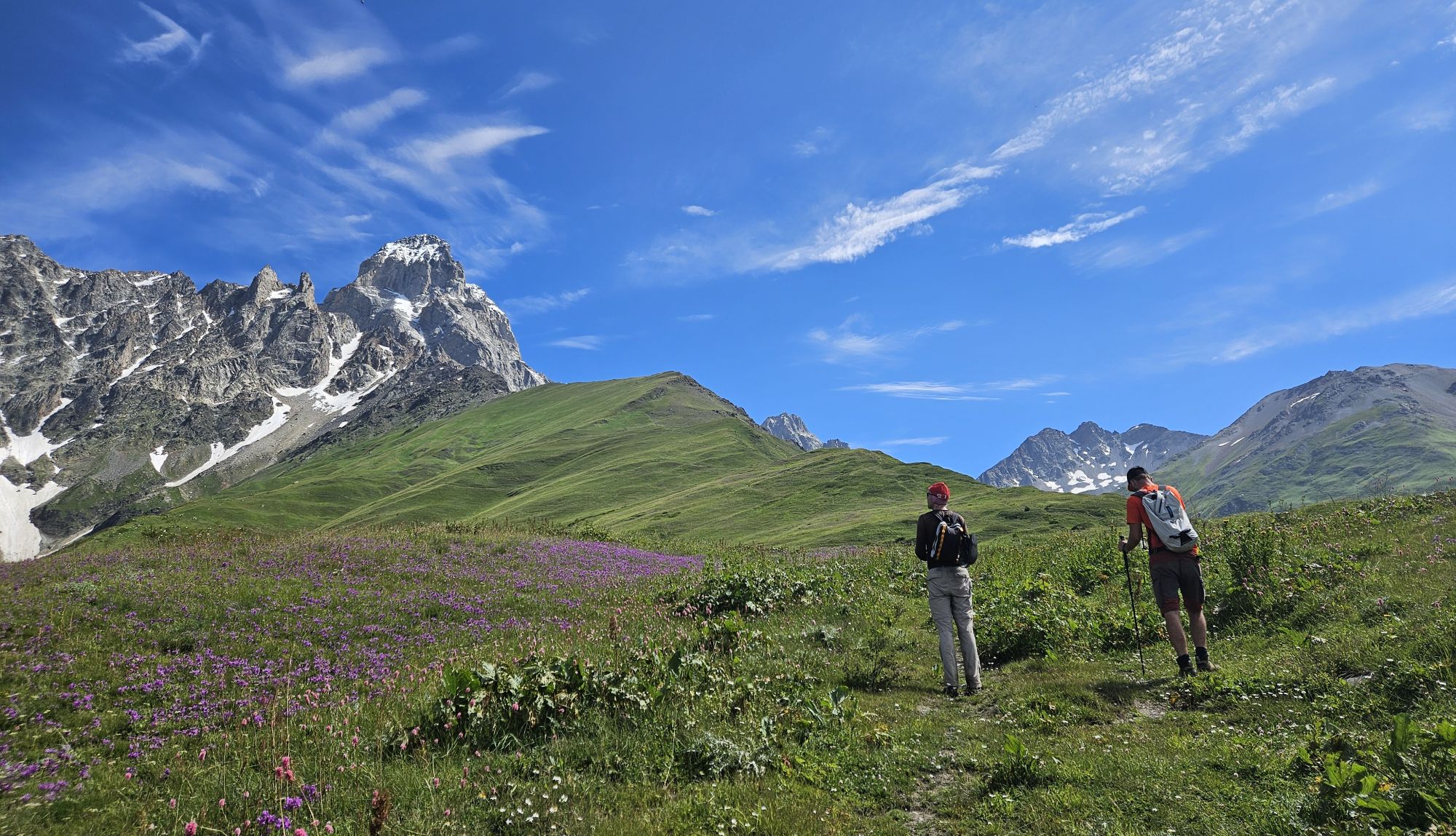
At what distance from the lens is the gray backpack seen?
1103 cm

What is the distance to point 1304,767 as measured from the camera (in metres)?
6.32

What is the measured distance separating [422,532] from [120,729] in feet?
53.3

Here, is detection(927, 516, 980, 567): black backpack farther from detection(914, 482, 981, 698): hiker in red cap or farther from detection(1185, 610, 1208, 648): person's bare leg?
detection(1185, 610, 1208, 648): person's bare leg

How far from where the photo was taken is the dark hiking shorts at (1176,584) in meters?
11.0

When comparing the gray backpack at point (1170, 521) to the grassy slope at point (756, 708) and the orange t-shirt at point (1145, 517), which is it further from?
the grassy slope at point (756, 708)

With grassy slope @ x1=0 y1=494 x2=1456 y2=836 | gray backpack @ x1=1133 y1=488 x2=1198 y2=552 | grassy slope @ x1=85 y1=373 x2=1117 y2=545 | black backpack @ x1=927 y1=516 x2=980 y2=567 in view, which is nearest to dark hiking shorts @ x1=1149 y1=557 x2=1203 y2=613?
gray backpack @ x1=1133 y1=488 x2=1198 y2=552

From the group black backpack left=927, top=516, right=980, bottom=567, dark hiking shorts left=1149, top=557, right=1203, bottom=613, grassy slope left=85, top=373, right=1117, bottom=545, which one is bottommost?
dark hiking shorts left=1149, top=557, right=1203, bottom=613

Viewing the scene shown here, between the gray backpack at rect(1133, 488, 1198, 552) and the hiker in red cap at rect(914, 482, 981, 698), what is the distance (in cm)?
311

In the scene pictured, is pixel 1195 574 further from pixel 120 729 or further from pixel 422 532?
pixel 422 532

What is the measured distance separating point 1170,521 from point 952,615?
408 centimetres

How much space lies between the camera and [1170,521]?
11164 millimetres

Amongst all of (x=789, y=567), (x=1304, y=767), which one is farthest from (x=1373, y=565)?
(x=789, y=567)

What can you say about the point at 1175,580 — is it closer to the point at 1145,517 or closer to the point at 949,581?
the point at 1145,517

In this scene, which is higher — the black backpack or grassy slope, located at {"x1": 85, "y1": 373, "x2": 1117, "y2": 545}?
grassy slope, located at {"x1": 85, "y1": 373, "x2": 1117, "y2": 545}
